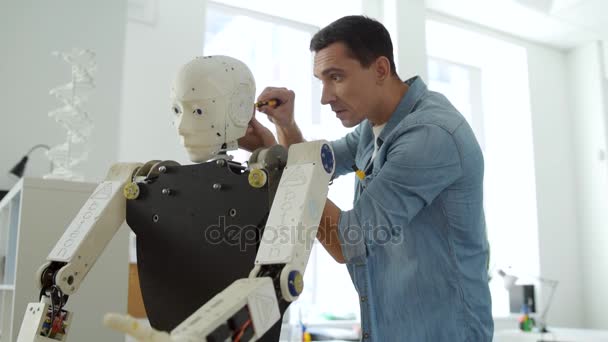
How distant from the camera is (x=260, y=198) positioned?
1.15 meters

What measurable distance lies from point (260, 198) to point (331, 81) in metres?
0.55

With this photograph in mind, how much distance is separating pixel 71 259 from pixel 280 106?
0.67m

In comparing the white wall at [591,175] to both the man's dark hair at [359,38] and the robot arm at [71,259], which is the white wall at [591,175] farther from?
the robot arm at [71,259]

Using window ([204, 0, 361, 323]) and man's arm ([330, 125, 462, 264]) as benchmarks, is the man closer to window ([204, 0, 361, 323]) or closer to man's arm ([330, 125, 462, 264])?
man's arm ([330, 125, 462, 264])

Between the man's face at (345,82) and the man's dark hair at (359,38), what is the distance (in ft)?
0.05

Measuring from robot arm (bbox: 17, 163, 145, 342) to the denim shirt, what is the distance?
56cm

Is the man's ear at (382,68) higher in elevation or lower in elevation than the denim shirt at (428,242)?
higher

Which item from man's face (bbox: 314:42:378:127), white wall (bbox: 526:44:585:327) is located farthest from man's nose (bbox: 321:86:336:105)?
white wall (bbox: 526:44:585:327)

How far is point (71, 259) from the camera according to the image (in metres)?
1.23

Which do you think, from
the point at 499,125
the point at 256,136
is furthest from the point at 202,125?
the point at 499,125

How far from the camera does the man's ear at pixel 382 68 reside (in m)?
1.59

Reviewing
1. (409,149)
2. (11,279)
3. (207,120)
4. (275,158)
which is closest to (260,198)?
(275,158)

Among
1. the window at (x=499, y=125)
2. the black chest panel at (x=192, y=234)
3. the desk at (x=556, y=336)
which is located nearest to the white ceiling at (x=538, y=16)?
the window at (x=499, y=125)

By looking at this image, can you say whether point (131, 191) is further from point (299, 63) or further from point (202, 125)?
point (299, 63)
